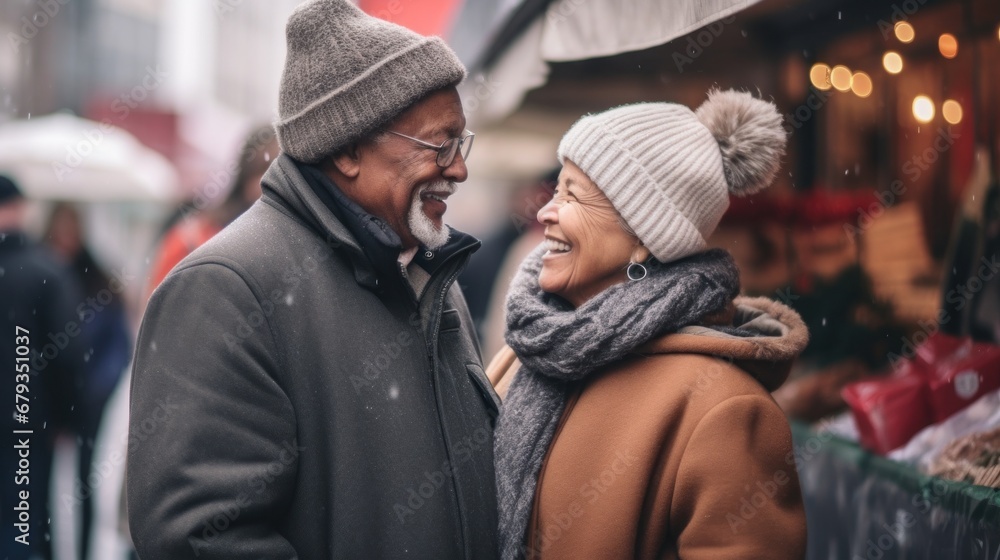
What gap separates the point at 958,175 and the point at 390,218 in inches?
125

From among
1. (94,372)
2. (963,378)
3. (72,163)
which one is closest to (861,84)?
(963,378)

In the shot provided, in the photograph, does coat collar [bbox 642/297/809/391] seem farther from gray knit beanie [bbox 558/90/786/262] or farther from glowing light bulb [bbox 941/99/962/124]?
glowing light bulb [bbox 941/99/962/124]

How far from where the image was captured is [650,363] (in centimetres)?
239

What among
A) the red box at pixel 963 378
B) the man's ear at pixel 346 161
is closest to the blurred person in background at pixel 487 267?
the red box at pixel 963 378

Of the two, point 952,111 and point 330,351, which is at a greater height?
point 952,111

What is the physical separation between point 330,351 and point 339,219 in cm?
34

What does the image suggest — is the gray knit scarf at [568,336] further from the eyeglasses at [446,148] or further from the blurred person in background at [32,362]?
the blurred person in background at [32,362]

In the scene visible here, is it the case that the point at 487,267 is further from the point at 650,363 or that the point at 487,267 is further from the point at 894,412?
the point at 650,363

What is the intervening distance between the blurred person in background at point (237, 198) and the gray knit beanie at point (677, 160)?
241cm

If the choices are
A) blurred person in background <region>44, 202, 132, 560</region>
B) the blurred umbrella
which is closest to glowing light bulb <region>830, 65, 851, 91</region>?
blurred person in background <region>44, 202, 132, 560</region>

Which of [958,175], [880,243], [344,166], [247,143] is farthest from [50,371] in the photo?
[958,175]

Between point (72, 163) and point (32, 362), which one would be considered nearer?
point (32, 362)

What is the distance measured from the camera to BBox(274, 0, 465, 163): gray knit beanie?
2.34m

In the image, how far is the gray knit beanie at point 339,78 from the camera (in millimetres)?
2336
